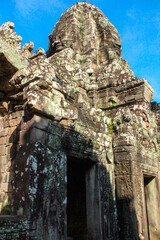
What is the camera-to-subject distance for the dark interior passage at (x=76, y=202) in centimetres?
680

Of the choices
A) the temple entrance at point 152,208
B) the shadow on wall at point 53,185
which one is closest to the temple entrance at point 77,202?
the shadow on wall at point 53,185

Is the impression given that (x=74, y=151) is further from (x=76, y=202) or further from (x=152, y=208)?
(x=152, y=208)

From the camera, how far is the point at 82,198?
22.8ft

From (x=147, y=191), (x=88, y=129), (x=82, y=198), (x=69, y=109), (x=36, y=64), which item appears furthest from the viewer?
(x=147, y=191)

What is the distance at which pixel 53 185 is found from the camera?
4.15m

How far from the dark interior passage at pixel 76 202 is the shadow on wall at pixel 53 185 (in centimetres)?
122

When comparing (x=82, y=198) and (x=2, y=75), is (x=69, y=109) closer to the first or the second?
(x=2, y=75)

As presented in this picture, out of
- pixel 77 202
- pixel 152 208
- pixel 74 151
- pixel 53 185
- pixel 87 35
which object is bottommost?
pixel 152 208

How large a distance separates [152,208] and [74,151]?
4.28m

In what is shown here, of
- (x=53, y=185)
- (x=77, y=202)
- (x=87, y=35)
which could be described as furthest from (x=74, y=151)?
(x=87, y=35)

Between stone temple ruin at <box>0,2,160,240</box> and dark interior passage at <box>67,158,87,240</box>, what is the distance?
3 cm

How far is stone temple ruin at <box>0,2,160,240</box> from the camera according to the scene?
3.89 m

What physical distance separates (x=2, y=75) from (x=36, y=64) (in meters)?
1.68

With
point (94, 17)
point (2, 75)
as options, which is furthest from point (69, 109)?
point (94, 17)
